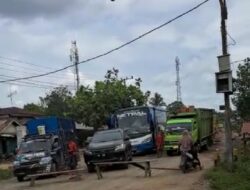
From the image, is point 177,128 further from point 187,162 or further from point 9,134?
point 9,134

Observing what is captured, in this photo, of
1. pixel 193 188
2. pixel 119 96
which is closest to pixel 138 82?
pixel 119 96

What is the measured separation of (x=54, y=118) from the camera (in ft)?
102

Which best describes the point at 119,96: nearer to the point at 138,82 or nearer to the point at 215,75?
the point at 138,82

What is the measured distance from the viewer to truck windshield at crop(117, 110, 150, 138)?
1505 inches

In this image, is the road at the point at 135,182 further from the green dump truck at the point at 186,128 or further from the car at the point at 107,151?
the green dump truck at the point at 186,128

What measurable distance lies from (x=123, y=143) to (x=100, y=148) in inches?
45.0

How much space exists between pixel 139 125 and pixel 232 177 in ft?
64.2

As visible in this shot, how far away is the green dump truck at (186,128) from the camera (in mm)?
35844

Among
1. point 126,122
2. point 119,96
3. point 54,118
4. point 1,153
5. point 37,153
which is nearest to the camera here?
point 37,153

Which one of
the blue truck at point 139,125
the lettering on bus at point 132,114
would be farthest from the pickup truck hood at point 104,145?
the lettering on bus at point 132,114

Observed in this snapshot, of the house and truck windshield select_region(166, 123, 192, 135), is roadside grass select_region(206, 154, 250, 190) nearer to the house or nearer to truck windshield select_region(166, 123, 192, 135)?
truck windshield select_region(166, 123, 192, 135)

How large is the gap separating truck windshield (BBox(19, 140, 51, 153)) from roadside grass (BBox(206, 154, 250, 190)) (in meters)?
8.91

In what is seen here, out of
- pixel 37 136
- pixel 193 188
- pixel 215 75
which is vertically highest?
pixel 215 75

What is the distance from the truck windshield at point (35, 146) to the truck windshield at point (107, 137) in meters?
2.51
